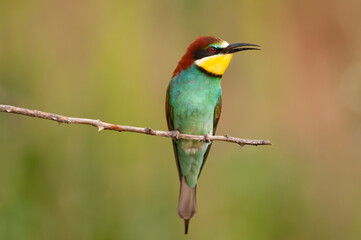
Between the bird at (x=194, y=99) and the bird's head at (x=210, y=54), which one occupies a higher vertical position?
the bird's head at (x=210, y=54)

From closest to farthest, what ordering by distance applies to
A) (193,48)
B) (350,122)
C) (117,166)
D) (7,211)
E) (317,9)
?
1. (193,48)
2. (7,211)
3. (117,166)
4. (350,122)
5. (317,9)

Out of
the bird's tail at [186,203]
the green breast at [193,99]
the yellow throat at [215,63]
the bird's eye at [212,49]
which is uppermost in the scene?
the bird's eye at [212,49]

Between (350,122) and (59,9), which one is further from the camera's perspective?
(350,122)

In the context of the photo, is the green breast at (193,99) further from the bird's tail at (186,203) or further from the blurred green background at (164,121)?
the blurred green background at (164,121)

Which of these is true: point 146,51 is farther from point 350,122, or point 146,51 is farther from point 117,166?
point 350,122

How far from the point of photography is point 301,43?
3924 millimetres

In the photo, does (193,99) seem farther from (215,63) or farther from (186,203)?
(186,203)

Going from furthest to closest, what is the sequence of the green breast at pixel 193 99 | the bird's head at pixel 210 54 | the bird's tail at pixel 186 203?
the green breast at pixel 193 99 < the bird's head at pixel 210 54 < the bird's tail at pixel 186 203

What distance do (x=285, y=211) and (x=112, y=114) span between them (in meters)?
1.27

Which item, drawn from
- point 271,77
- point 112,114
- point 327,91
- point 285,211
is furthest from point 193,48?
point 327,91

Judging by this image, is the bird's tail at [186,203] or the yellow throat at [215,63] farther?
the yellow throat at [215,63]

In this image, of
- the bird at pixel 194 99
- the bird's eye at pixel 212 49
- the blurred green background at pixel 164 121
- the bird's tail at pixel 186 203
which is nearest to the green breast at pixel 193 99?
the bird at pixel 194 99

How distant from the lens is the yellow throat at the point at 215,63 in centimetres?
230

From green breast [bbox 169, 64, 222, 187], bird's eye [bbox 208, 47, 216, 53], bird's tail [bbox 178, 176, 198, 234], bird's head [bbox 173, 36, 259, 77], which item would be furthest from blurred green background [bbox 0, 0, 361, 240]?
bird's eye [bbox 208, 47, 216, 53]
